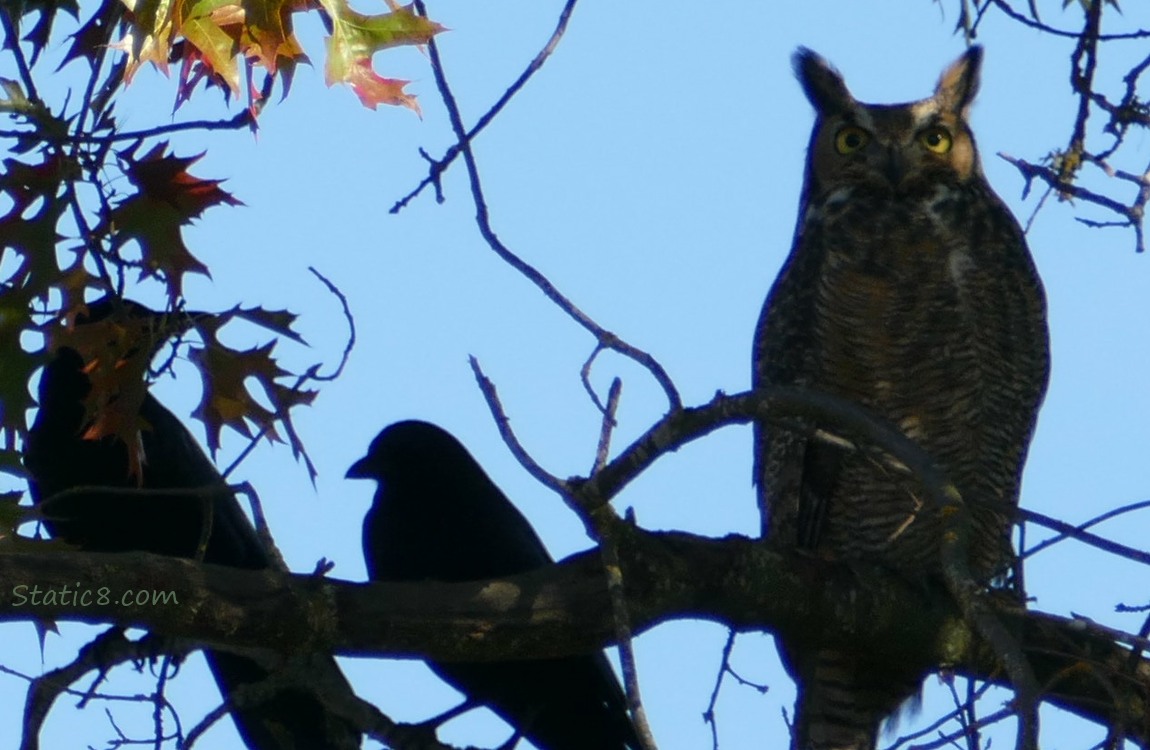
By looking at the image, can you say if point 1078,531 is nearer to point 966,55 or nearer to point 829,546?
point 829,546

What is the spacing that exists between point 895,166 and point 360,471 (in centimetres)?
182

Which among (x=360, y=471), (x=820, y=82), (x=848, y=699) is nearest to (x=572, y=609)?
(x=848, y=699)

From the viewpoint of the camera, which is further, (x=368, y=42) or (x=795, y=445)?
(x=795, y=445)

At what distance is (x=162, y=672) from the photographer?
325cm

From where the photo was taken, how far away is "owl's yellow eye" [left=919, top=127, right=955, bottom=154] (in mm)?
5055

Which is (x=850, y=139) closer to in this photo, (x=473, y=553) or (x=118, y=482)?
(x=473, y=553)

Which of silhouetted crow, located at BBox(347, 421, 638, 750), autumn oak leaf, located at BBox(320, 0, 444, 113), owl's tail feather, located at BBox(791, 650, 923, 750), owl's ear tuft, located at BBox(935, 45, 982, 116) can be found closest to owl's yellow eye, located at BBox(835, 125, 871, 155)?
owl's ear tuft, located at BBox(935, 45, 982, 116)

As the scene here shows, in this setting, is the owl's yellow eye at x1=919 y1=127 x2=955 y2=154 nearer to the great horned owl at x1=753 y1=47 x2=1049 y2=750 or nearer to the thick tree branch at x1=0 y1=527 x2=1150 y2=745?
the great horned owl at x1=753 y1=47 x2=1049 y2=750

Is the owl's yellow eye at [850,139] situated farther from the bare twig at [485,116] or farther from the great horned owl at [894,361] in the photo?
the bare twig at [485,116]

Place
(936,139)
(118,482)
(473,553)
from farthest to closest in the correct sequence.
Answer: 1. (936,139)
2. (118,482)
3. (473,553)

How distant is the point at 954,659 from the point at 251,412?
161 centimetres

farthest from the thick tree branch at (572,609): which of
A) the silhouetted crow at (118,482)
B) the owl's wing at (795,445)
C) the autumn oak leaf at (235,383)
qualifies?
the silhouetted crow at (118,482)

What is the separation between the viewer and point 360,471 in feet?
16.4

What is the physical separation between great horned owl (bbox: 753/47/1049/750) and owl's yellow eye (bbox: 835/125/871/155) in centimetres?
10
